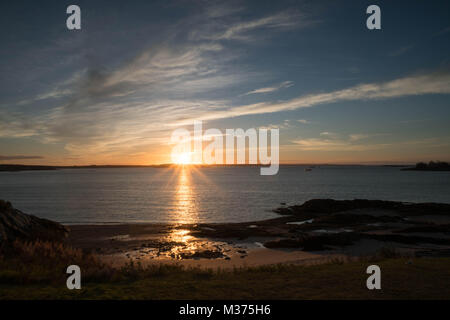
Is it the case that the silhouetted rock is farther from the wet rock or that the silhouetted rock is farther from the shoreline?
the wet rock

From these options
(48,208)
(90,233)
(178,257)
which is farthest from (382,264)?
(48,208)

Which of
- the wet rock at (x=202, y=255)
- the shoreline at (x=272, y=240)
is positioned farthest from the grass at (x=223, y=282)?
the wet rock at (x=202, y=255)

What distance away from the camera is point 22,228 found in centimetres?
1908

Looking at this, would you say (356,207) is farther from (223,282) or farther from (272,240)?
(223,282)

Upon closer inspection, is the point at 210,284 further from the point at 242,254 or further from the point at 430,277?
the point at 242,254

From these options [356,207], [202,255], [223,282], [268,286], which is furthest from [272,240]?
[356,207]

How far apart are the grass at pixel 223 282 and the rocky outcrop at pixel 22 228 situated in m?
2.92

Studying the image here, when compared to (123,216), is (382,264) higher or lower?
higher

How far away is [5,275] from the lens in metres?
11.8

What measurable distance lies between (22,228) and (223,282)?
14464 millimetres

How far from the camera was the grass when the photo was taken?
10.3 metres

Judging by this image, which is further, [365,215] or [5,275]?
[365,215]

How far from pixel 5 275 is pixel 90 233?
28.8m
